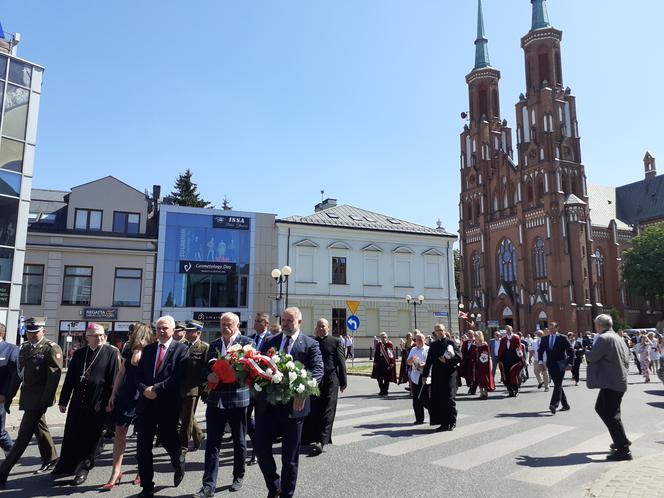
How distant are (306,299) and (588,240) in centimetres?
3994

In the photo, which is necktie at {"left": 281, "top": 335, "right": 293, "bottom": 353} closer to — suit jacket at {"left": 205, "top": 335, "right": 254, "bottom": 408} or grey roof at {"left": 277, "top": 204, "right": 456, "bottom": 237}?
suit jacket at {"left": 205, "top": 335, "right": 254, "bottom": 408}

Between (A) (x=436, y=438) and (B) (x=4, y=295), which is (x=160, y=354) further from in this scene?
(B) (x=4, y=295)

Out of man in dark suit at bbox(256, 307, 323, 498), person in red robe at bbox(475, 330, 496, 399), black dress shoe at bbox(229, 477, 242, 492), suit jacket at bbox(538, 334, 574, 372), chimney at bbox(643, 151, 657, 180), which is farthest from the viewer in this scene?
chimney at bbox(643, 151, 657, 180)

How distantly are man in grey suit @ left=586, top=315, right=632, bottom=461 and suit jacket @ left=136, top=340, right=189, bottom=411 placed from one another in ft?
18.8

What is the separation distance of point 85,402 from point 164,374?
1.47 m

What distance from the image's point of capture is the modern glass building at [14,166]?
1948 cm

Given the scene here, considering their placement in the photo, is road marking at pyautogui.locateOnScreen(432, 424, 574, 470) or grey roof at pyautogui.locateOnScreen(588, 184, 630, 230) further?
grey roof at pyautogui.locateOnScreen(588, 184, 630, 230)

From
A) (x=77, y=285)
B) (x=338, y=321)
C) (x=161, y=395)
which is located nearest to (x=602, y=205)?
(x=338, y=321)

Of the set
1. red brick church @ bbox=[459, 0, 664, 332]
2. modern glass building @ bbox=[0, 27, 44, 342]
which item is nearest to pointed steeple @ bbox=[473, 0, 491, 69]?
red brick church @ bbox=[459, 0, 664, 332]

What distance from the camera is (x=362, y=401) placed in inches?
568

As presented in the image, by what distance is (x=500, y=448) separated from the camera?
7941 millimetres

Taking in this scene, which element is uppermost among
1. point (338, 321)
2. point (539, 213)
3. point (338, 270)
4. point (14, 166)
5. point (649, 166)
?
point (649, 166)

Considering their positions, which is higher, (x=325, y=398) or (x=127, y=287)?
(x=127, y=287)

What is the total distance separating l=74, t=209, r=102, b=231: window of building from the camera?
31.0m
